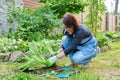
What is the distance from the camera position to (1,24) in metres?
8.56

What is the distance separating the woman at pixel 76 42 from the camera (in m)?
3.96

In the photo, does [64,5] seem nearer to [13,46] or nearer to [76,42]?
[13,46]

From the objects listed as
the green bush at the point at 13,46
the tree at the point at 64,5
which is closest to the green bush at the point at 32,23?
the tree at the point at 64,5

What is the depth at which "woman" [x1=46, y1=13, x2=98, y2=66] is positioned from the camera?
3.96 m

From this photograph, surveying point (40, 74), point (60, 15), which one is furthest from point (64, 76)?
point (60, 15)

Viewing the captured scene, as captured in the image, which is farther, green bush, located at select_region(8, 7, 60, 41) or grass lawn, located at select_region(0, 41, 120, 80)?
green bush, located at select_region(8, 7, 60, 41)

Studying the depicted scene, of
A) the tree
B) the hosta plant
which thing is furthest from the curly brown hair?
the tree

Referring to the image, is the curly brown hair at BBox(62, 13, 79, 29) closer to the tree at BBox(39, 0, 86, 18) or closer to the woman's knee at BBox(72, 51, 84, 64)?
the woman's knee at BBox(72, 51, 84, 64)

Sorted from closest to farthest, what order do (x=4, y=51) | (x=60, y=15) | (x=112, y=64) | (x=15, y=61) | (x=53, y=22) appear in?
(x=112, y=64) → (x=15, y=61) → (x=4, y=51) → (x=53, y=22) → (x=60, y=15)

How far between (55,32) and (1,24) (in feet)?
6.12

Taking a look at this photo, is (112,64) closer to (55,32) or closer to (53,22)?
(53,22)

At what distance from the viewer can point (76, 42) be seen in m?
4.01

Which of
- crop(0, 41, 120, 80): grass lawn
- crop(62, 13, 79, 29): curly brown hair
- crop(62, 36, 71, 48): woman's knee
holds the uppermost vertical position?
crop(62, 13, 79, 29): curly brown hair

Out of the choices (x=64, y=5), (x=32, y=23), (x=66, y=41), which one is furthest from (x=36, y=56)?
(x=64, y=5)
